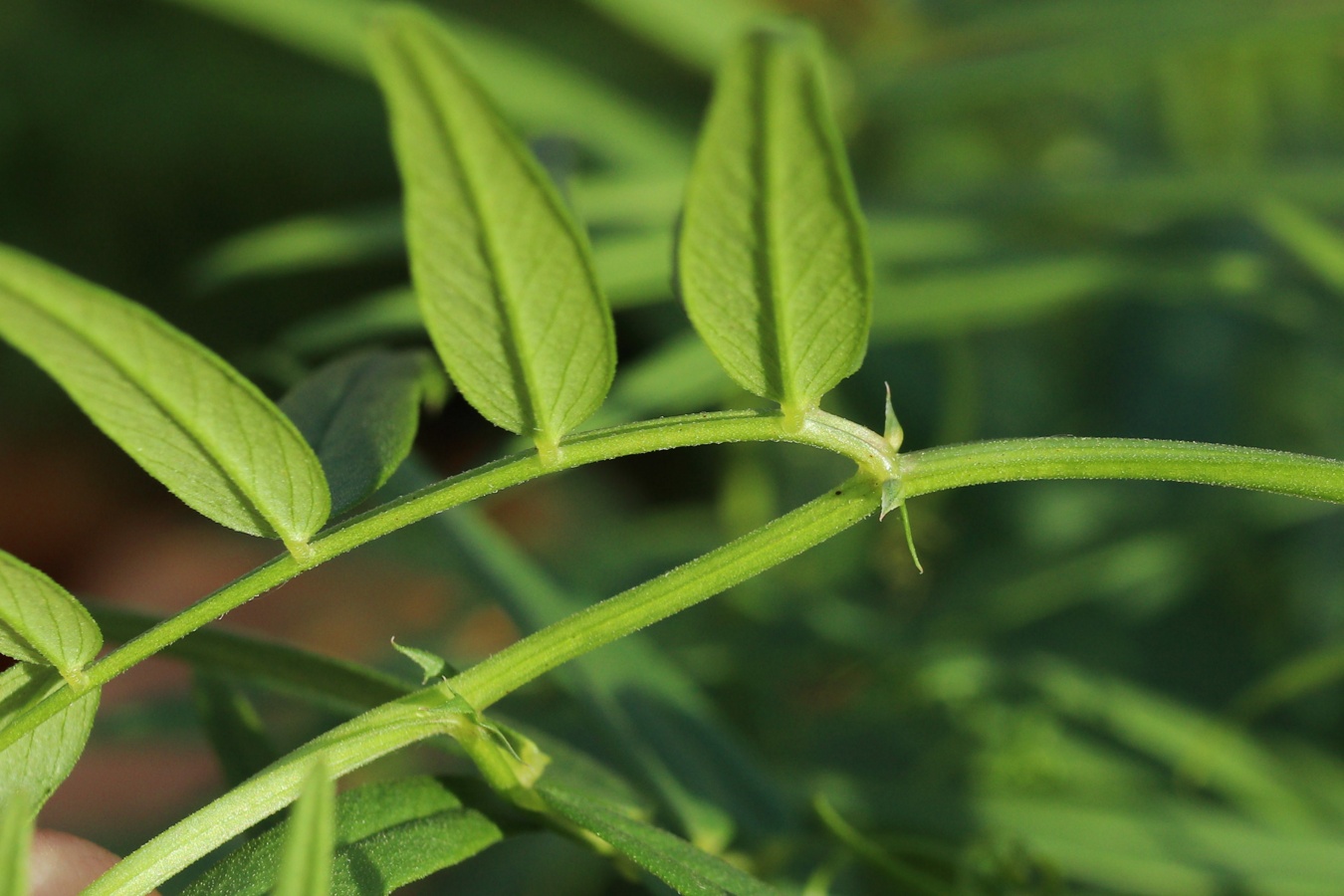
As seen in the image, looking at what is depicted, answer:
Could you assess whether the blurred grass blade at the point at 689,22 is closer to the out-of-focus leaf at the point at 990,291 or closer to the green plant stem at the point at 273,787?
the out-of-focus leaf at the point at 990,291

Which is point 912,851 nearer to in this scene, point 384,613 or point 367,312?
point 367,312

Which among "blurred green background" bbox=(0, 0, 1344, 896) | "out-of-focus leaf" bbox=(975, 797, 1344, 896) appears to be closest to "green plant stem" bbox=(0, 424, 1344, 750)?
"blurred green background" bbox=(0, 0, 1344, 896)

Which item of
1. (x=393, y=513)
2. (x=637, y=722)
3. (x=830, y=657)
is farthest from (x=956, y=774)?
(x=393, y=513)

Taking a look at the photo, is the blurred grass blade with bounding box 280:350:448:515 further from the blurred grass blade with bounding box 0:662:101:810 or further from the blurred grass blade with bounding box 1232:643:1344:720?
the blurred grass blade with bounding box 1232:643:1344:720

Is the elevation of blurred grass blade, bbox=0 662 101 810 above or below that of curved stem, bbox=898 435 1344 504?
below

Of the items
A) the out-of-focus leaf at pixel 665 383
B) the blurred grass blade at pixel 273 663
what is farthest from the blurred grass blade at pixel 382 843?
the out-of-focus leaf at pixel 665 383

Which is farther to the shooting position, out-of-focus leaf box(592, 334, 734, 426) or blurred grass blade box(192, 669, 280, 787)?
out-of-focus leaf box(592, 334, 734, 426)
